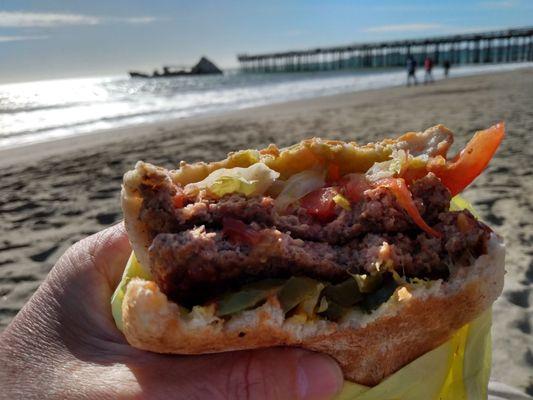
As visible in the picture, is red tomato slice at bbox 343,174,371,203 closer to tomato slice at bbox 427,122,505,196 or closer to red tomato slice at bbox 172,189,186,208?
tomato slice at bbox 427,122,505,196

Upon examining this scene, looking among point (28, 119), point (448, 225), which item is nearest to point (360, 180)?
point (448, 225)

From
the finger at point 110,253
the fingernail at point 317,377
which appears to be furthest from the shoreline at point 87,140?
the fingernail at point 317,377

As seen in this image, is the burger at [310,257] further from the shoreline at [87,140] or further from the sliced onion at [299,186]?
the shoreline at [87,140]

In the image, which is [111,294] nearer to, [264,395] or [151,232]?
[151,232]

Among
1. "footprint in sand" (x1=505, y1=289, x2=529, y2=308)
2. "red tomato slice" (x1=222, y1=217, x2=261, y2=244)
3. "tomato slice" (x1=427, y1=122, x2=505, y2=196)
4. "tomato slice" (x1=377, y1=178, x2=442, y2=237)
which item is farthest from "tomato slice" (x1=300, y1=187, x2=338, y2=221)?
"footprint in sand" (x1=505, y1=289, x2=529, y2=308)

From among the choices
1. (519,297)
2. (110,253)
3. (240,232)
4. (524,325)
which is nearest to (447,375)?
(240,232)

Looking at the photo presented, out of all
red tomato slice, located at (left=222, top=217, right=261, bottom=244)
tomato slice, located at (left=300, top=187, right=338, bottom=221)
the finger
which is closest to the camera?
red tomato slice, located at (left=222, top=217, right=261, bottom=244)

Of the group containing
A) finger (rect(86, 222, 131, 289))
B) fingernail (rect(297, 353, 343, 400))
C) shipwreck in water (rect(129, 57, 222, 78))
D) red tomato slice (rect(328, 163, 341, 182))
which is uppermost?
red tomato slice (rect(328, 163, 341, 182))
